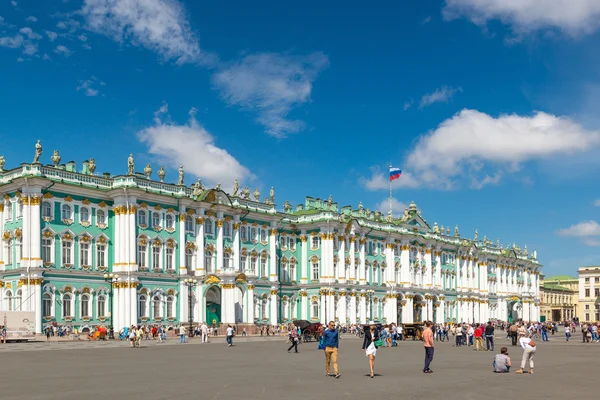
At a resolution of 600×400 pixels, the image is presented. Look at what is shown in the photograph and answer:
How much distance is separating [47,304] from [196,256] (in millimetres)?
17826

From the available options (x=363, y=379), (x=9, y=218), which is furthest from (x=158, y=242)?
(x=363, y=379)

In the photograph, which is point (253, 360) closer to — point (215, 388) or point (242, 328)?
point (215, 388)

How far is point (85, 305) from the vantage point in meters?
68.1

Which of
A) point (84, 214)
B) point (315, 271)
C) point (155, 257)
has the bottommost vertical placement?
point (315, 271)

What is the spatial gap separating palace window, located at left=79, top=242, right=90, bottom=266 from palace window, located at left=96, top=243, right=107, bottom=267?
3.48 feet

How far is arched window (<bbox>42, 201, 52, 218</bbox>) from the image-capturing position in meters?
65.0

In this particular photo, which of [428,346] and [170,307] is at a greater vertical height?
[428,346]

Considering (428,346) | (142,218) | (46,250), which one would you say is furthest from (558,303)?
(428,346)

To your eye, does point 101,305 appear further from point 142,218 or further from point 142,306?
point 142,218

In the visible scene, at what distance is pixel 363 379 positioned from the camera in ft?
85.0

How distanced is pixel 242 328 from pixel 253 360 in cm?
4550

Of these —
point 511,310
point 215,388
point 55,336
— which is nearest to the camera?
point 215,388

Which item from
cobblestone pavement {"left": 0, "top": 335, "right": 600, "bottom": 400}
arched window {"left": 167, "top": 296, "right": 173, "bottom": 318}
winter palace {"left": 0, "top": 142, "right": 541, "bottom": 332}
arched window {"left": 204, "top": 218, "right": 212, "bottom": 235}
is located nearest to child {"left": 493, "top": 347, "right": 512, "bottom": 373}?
cobblestone pavement {"left": 0, "top": 335, "right": 600, "bottom": 400}

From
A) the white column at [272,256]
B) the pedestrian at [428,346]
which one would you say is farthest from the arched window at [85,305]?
the pedestrian at [428,346]
